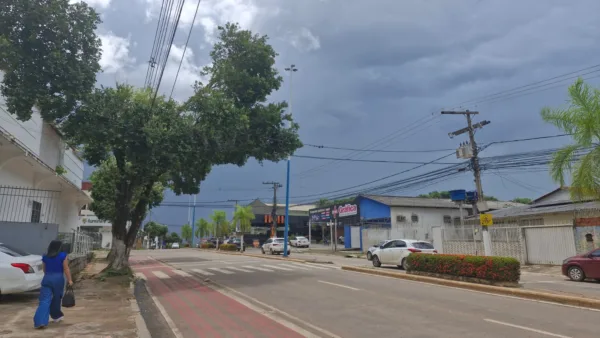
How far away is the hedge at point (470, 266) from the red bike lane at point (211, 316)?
26.6 feet

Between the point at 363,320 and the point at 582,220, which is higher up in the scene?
the point at 582,220

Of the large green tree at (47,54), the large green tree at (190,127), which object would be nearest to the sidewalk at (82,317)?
the large green tree at (190,127)

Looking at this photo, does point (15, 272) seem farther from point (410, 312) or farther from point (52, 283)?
point (410, 312)

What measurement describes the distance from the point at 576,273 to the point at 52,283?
17874mm

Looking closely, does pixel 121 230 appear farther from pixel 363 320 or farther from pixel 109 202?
pixel 109 202

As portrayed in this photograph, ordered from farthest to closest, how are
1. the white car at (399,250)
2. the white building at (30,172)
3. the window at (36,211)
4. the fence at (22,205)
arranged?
1. the white car at (399,250)
2. the window at (36,211)
3. the fence at (22,205)
4. the white building at (30,172)

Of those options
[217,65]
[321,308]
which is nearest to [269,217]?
[217,65]

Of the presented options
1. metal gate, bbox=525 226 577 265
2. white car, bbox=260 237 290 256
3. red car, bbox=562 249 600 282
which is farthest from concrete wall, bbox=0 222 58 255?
white car, bbox=260 237 290 256

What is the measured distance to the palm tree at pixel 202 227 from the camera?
90.1m

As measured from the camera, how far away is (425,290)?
13094mm

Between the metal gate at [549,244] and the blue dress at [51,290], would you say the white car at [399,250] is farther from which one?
the blue dress at [51,290]

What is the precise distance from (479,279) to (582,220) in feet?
36.8

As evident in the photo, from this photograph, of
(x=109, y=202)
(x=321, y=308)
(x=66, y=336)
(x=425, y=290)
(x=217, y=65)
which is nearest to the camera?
(x=66, y=336)

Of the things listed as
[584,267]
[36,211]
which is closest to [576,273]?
[584,267]
